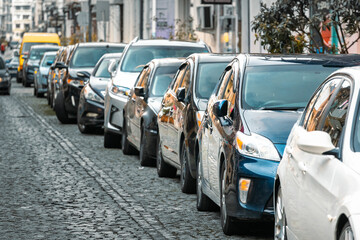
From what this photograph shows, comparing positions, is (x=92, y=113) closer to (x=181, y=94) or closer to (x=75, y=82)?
(x=75, y=82)

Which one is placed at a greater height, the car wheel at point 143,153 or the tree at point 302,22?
the tree at point 302,22

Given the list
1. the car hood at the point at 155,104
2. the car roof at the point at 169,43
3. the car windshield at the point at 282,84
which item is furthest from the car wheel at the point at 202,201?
the car roof at the point at 169,43

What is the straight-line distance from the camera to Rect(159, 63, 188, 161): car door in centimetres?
1189

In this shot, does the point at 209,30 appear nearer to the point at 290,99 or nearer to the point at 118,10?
the point at 118,10

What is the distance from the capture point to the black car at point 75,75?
866 inches

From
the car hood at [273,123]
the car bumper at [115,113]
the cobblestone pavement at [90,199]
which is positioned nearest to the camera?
the car hood at [273,123]

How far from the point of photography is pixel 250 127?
8.30 m

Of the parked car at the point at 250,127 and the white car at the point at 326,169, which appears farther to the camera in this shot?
the parked car at the point at 250,127

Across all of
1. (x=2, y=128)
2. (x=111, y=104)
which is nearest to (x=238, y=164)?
(x=111, y=104)

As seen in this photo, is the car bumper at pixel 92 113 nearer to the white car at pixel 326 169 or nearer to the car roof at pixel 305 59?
the car roof at pixel 305 59

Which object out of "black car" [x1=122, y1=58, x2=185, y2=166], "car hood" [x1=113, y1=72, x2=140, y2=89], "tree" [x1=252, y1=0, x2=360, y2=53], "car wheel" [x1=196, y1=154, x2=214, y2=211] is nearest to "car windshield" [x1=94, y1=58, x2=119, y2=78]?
"car hood" [x1=113, y1=72, x2=140, y2=89]

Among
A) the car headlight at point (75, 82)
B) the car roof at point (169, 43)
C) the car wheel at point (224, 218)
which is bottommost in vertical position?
the car wheel at point (224, 218)

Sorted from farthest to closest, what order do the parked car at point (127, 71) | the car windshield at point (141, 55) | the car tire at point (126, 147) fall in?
the car windshield at point (141, 55), the parked car at point (127, 71), the car tire at point (126, 147)

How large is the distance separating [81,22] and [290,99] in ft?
142
